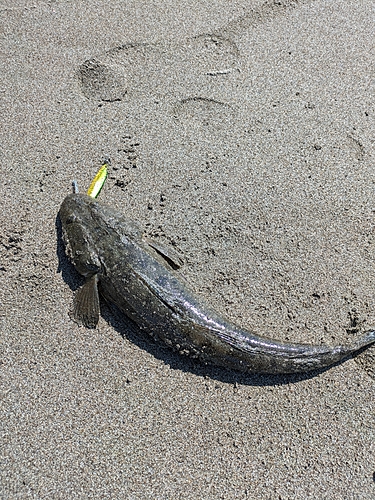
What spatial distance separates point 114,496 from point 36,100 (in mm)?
3710

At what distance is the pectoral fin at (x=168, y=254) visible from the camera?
3637 millimetres

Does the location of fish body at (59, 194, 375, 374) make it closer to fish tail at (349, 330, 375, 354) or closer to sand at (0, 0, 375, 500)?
fish tail at (349, 330, 375, 354)

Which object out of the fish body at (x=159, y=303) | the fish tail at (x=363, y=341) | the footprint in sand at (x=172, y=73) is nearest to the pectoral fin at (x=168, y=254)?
the fish body at (x=159, y=303)

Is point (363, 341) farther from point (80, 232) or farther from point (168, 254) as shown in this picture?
point (80, 232)

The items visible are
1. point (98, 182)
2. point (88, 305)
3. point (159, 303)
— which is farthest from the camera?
point (98, 182)

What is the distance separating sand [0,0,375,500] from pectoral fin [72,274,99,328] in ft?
0.30

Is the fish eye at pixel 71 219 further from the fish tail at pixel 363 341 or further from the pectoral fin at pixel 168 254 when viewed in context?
the fish tail at pixel 363 341

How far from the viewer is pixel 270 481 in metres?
3.06

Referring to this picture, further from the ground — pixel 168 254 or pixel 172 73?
pixel 172 73

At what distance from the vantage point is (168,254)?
12.0ft

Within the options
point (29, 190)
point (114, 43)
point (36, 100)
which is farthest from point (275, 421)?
point (114, 43)

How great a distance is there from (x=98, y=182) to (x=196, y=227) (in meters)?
0.96

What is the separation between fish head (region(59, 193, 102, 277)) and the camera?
353 cm

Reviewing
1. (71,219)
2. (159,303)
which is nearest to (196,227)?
(159,303)
